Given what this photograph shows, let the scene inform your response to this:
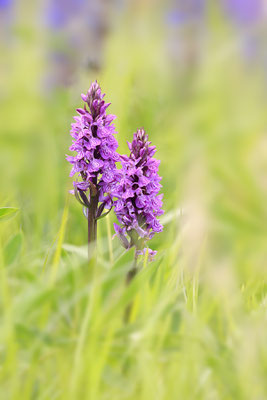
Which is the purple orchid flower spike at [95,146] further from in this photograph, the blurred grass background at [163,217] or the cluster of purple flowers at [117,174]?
the blurred grass background at [163,217]

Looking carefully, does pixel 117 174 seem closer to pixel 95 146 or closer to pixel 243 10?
pixel 95 146

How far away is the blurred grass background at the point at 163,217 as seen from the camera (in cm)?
130

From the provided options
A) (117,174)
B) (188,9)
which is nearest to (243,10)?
(188,9)

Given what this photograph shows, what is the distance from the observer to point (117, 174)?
1.93 m

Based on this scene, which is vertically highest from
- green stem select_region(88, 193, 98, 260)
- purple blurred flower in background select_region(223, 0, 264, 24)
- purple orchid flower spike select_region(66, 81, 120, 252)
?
purple blurred flower in background select_region(223, 0, 264, 24)

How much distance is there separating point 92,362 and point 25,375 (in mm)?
168

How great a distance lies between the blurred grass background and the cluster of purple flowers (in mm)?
108

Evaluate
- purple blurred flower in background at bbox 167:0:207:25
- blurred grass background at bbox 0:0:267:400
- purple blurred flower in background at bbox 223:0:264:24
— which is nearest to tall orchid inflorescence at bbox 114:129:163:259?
blurred grass background at bbox 0:0:267:400

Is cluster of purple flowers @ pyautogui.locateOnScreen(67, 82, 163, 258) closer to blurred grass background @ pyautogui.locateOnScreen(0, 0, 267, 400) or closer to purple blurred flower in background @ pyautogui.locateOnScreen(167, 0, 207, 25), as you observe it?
blurred grass background @ pyautogui.locateOnScreen(0, 0, 267, 400)

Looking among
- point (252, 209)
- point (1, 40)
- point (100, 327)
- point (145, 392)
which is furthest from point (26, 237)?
point (1, 40)

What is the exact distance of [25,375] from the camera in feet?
4.32

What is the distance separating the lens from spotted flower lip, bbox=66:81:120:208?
1.90 metres

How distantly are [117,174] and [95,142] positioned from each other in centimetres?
12

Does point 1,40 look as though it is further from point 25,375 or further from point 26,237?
point 25,375
